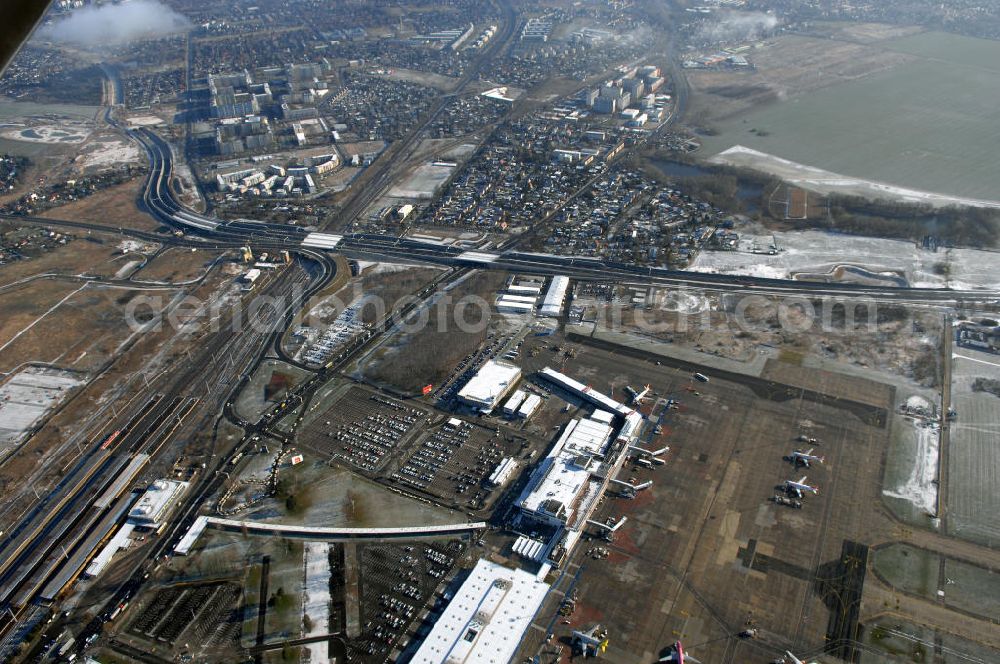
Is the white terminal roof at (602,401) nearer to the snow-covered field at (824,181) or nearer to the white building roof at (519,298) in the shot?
the white building roof at (519,298)

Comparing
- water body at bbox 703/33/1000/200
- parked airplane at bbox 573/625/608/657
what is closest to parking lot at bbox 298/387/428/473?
parked airplane at bbox 573/625/608/657

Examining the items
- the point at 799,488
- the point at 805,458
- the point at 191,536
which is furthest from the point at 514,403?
the point at 191,536

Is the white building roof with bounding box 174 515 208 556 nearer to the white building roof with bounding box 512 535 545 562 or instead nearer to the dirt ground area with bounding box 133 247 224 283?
the white building roof with bounding box 512 535 545 562

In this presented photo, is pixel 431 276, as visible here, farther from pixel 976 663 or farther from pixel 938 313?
pixel 976 663

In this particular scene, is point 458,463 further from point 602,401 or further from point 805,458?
point 805,458

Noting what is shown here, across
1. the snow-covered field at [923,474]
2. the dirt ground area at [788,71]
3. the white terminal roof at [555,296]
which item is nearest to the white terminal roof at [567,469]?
the white terminal roof at [555,296]
